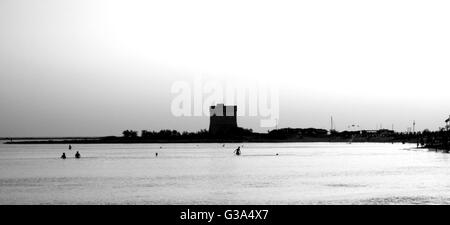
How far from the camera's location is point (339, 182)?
2319 inches

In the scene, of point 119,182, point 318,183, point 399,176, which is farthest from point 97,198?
point 399,176

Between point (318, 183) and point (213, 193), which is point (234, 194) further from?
point (318, 183)

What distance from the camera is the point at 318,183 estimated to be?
190ft
